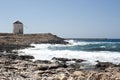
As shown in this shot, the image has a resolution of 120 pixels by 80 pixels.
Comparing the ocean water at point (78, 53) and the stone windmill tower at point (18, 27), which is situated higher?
the stone windmill tower at point (18, 27)

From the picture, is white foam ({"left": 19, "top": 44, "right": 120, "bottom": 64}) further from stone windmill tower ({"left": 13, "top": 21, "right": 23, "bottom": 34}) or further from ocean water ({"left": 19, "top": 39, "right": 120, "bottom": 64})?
stone windmill tower ({"left": 13, "top": 21, "right": 23, "bottom": 34})

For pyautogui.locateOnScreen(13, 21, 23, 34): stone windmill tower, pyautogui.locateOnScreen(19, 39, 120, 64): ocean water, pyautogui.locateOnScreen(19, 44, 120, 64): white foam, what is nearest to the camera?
pyautogui.locateOnScreen(19, 44, 120, 64): white foam

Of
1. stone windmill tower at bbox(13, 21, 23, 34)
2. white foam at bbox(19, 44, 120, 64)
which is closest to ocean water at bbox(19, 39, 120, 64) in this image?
white foam at bbox(19, 44, 120, 64)

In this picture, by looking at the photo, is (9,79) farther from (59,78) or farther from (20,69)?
(20,69)

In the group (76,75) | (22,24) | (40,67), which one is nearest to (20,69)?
(40,67)

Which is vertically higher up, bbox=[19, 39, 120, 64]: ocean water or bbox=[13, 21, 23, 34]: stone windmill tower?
bbox=[13, 21, 23, 34]: stone windmill tower

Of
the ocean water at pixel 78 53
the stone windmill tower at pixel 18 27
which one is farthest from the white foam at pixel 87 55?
the stone windmill tower at pixel 18 27

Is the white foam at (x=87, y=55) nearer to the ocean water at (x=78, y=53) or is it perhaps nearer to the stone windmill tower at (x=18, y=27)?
the ocean water at (x=78, y=53)

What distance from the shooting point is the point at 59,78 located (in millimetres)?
14984

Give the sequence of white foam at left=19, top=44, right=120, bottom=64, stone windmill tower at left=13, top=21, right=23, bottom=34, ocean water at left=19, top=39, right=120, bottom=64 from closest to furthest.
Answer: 1. white foam at left=19, top=44, right=120, bottom=64
2. ocean water at left=19, top=39, right=120, bottom=64
3. stone windmill tower at left=13, top=21, right=23, bottom=34

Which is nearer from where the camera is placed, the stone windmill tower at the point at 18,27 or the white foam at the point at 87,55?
the white foam at the point at 87,55

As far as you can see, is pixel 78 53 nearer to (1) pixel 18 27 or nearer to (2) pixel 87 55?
(2) pixel 87 55

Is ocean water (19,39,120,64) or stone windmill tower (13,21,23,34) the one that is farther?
stone windmill tower (13,21,23,34)

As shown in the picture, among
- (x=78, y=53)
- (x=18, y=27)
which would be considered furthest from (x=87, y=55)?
(x=18, y=27)
